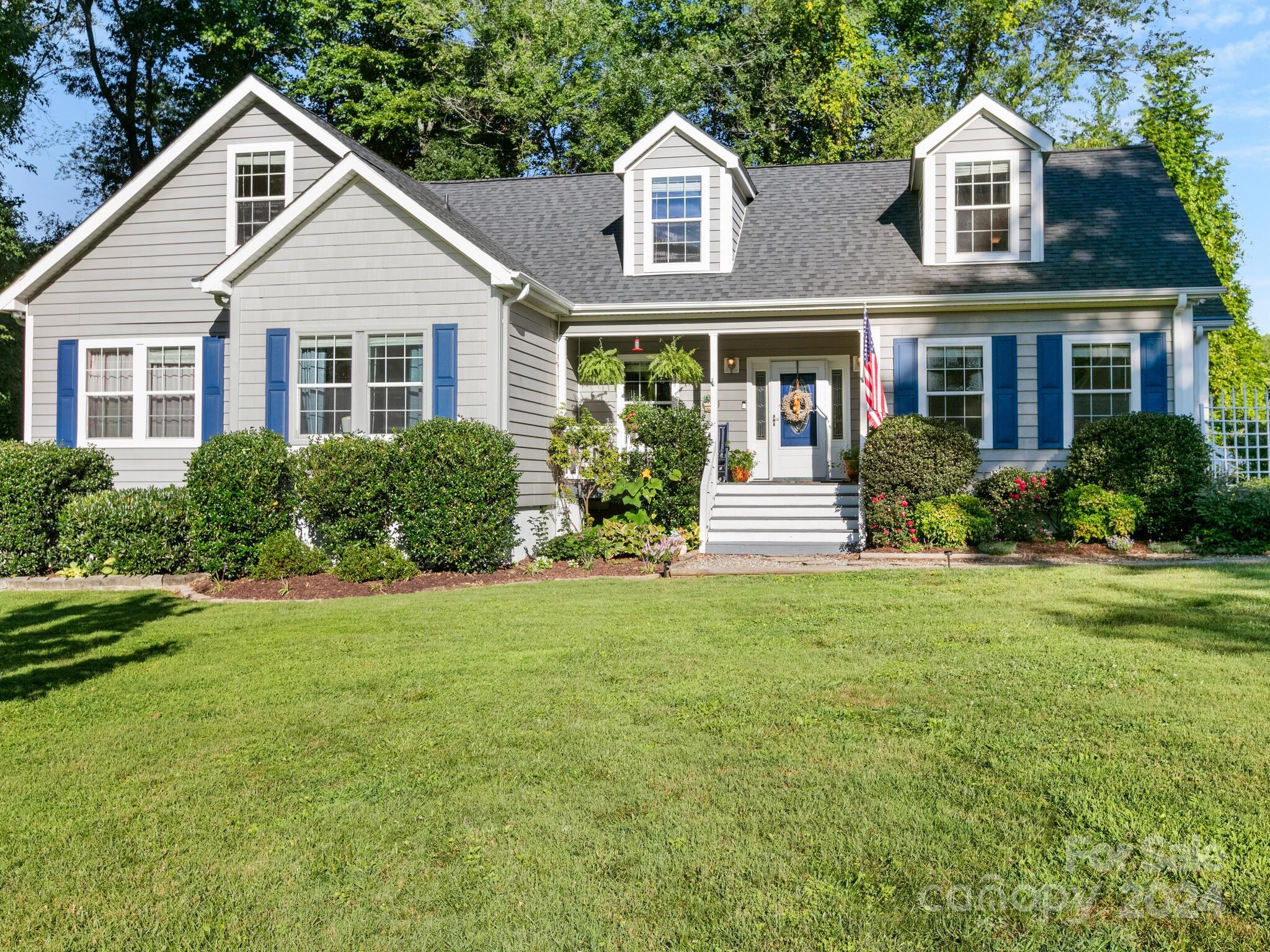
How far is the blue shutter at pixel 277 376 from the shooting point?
1237 centimetres

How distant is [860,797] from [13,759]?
3862mm

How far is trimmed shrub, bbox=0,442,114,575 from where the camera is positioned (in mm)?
11336

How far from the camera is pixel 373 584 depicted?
34.3 feet

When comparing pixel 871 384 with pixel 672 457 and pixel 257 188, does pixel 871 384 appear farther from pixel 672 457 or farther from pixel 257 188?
pixel 257 188

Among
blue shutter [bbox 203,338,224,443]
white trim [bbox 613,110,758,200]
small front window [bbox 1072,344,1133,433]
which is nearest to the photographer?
small front window [bbox 1072,344,1133,433]

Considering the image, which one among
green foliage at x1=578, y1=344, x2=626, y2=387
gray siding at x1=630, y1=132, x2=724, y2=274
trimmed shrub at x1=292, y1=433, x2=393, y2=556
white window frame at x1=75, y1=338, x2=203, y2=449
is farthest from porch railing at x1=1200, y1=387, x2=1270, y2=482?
white window frame at x1=75, y1=338, x2=203, y2=449

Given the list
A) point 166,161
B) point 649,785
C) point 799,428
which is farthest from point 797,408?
point 649,785

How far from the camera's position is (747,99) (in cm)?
2511

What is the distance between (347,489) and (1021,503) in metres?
8.29

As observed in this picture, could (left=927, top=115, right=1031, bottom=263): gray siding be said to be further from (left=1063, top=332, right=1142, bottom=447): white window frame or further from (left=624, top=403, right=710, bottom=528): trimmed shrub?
(left=624, top=403, right=710, bottom=528): trimmed shrub

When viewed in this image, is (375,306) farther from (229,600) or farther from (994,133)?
(994,133)

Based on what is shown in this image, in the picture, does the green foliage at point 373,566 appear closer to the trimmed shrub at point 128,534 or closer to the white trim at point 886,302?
the trimmed shrub at point 128,534

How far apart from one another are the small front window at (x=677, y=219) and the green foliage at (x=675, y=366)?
5.71 feet

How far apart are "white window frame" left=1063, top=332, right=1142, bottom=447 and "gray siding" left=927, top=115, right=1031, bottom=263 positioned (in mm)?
1500
